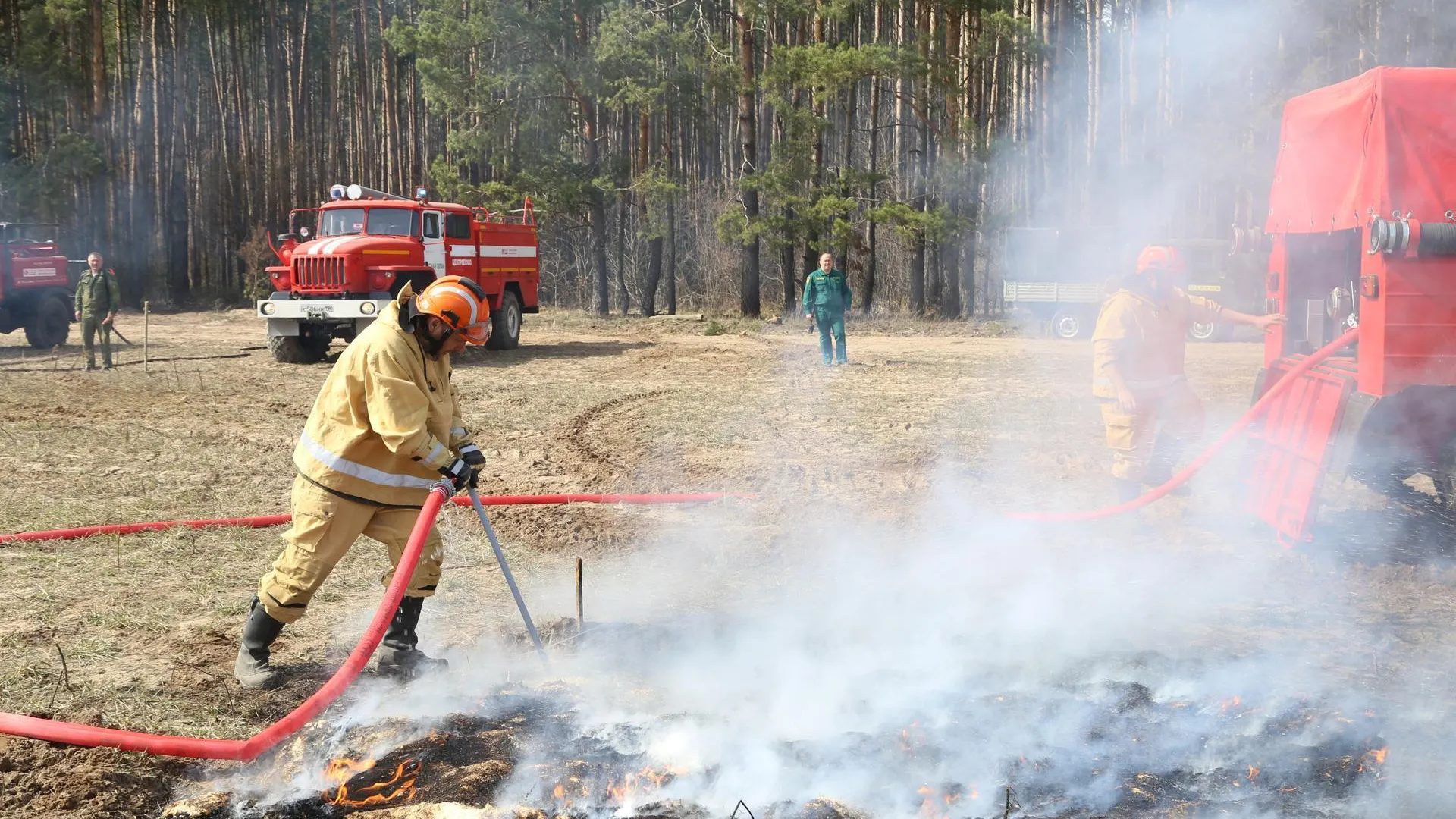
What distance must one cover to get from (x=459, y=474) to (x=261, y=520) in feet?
11.2

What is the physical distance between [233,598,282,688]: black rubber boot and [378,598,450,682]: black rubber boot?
0.44 m

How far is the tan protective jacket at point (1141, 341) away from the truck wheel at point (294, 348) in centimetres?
1273

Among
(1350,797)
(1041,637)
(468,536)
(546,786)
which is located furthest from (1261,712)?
(468,536)

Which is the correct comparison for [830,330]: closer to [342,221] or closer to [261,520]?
[342,221]

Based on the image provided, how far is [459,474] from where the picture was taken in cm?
447

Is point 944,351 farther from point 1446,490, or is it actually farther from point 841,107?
point 1446,490

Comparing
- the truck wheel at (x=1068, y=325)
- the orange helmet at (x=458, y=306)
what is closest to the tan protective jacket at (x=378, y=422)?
the orange helmet at (x=458, y=306)

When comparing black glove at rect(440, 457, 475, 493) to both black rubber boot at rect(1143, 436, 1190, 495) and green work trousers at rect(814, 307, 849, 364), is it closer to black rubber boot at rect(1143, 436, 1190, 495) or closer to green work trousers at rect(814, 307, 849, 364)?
black rubber boot at rect(1143, 436, 1190, 495)

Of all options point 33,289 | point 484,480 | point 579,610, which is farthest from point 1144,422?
point 33,289

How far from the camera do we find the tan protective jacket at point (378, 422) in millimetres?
4305

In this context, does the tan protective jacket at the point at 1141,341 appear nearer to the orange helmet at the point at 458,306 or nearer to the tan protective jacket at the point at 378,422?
the orange helmet at the point at 458,306

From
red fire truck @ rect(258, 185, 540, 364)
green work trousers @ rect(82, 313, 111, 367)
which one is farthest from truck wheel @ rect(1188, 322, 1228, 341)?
green work trousers @ rect(82, 313, 111, 367)

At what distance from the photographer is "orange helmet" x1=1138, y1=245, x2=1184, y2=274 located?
22.9ft

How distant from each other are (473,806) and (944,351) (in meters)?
15.6
